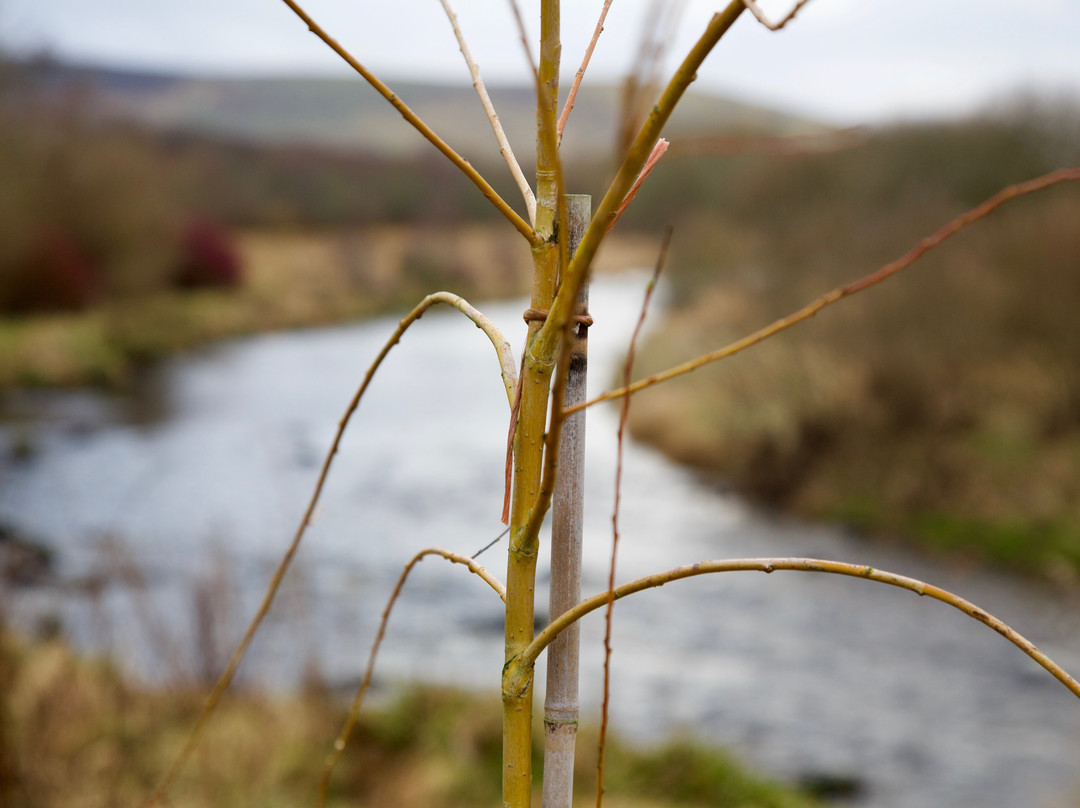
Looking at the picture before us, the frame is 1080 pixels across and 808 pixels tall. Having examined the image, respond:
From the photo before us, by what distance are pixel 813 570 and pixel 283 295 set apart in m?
23.9

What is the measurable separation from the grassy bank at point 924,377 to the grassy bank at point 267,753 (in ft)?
15.2

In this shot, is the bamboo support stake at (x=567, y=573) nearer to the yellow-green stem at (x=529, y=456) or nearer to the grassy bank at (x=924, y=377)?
the yellow-green stem at (x=529, y=456)

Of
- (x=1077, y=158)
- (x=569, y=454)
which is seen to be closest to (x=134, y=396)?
(x=1077, y=158)

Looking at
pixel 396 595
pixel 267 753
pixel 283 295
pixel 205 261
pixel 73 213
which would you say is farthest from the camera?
pixel 283 295

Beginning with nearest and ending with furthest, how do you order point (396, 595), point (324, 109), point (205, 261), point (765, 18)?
point (765, 18) → point (396, 595) → point (205, 261) → point (324, 109)

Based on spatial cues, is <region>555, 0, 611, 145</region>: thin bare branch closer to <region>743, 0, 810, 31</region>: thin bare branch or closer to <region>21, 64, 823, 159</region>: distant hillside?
<region>743, 0, 810, 31</region>: thin bare branch

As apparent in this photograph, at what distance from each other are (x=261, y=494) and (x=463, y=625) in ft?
12.7

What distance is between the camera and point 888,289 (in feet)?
30.1

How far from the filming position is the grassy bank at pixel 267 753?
3088mm

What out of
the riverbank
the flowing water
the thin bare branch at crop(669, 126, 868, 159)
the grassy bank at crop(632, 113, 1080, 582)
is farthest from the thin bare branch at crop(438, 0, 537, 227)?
the riverbank

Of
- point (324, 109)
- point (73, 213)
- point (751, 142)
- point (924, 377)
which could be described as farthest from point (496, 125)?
point (324, 109)

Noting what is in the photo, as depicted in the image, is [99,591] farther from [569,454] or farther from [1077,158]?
[1077,158]

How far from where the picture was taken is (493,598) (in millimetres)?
7387

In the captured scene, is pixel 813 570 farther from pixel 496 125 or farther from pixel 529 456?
pixel 496 125
